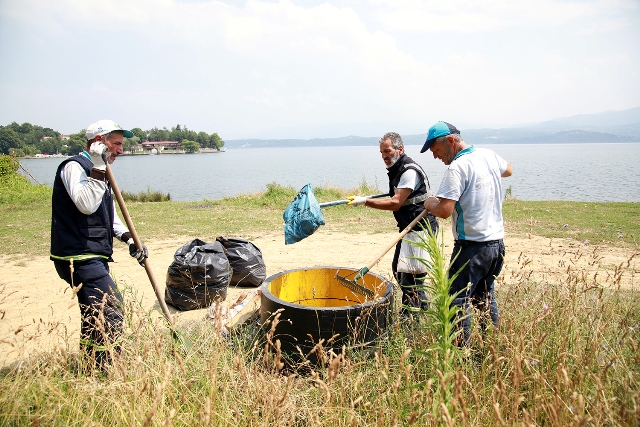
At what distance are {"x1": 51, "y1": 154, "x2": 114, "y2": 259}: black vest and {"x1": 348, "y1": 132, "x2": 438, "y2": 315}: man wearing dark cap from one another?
2.26 m

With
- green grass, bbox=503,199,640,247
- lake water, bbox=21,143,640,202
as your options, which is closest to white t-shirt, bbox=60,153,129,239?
green grass, bbox=503,199,640,247

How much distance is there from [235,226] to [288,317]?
22.7 feet

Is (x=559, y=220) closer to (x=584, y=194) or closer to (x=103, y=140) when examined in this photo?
(x=103, y=140)

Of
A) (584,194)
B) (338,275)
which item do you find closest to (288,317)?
(338,275)

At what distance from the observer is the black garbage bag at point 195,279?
4.53m

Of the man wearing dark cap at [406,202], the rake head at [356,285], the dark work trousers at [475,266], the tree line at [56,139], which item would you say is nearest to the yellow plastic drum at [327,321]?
the rake head at [356,285]

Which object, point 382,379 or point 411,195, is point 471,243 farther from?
point 382,379

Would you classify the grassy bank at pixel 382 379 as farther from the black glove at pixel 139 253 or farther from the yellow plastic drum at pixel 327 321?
the black glove at pixel 139 253

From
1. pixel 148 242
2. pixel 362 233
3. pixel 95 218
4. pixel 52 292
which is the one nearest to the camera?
pixel 95 218

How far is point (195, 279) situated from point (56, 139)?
6991 cm

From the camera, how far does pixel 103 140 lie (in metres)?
2.94

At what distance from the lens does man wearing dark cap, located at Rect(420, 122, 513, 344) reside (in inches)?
113

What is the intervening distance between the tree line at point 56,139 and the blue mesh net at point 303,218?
7796mm

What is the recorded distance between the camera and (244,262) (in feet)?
17.2
